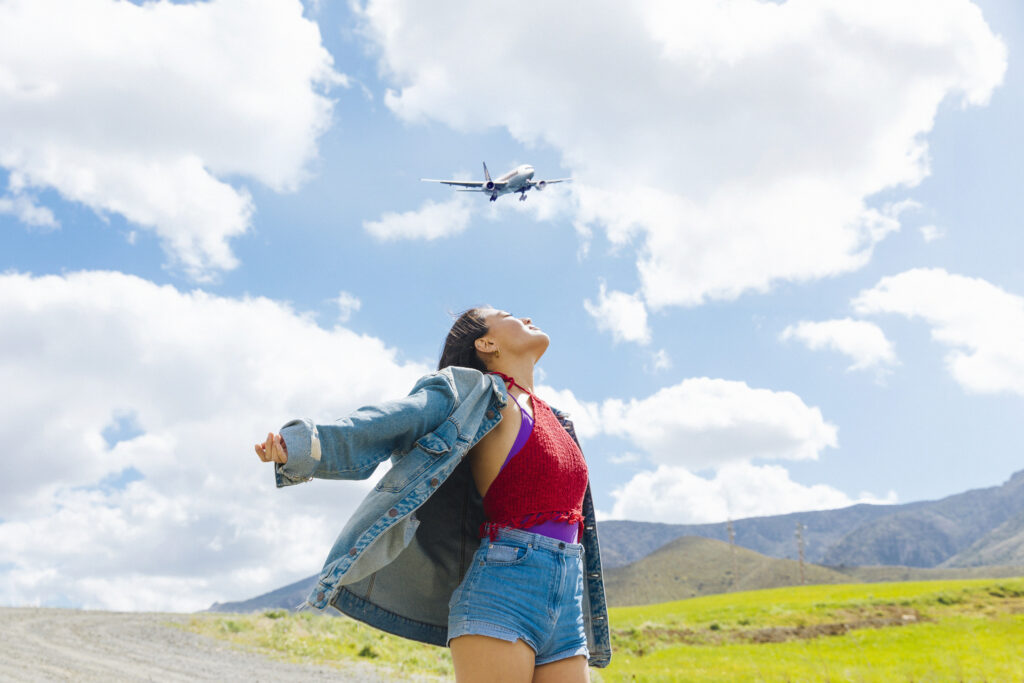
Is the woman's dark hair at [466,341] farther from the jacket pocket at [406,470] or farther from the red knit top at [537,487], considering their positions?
the jacket pocket at [406,470]

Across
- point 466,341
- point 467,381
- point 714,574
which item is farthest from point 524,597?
point 714,574

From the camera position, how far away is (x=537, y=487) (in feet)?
10.4

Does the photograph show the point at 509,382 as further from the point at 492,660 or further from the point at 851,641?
the point at 851,641

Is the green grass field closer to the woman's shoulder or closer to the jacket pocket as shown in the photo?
the woman's shoulder

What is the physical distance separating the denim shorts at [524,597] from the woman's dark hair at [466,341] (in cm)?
93

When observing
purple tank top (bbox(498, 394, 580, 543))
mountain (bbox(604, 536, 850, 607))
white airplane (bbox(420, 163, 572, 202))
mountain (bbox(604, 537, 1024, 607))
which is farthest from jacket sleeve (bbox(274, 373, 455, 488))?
mountain (bbox(604, 536, 850, 607))

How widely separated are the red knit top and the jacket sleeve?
1.46ft

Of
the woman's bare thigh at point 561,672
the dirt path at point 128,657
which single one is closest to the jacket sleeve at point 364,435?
the woman's bare thigh at point 561,672

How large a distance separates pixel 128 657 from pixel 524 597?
1082 centimetres

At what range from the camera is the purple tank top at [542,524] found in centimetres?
316

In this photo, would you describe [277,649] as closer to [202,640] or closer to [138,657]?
[202,640]

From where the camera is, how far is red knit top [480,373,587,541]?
3150mm

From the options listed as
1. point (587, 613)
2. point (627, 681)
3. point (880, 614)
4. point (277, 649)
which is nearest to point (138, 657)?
point (277, 649)

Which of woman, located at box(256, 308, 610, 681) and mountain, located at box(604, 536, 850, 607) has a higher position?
woman, located at box(256, 308, 610, 681)
